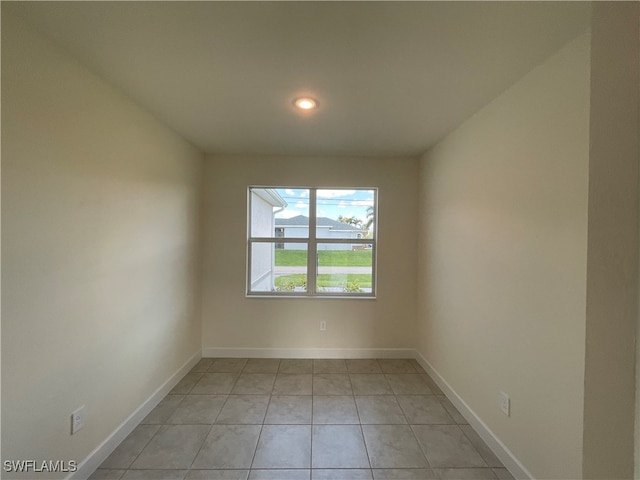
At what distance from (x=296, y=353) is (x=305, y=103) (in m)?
2.66

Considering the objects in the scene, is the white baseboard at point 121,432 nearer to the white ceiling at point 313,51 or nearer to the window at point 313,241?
the window at point 313,241

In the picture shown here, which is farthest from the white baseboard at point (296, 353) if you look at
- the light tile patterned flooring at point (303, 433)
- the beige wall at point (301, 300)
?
the light tile patterned flooring at point (303, 433)

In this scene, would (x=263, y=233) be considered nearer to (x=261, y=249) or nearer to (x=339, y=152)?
(x=261, y=249)

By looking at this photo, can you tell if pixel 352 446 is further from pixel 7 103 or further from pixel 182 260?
pixel 7 103

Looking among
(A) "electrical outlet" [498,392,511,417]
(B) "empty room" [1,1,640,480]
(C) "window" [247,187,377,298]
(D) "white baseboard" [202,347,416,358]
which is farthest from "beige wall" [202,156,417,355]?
(A) "electrical outlet" [498,392,511,417]

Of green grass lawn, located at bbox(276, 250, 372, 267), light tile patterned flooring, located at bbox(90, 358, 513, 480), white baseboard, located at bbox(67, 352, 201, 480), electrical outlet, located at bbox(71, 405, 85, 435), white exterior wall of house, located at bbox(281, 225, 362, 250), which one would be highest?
white exterior wall of house, located at bbox(281, 225, 362, 250)

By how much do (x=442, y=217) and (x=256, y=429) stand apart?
2420 millimetres

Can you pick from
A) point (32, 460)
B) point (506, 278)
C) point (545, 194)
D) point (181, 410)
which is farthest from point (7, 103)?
point (506, 278)

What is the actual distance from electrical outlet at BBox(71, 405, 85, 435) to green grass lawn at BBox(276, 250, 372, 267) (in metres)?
2.07

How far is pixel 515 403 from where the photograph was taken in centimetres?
151

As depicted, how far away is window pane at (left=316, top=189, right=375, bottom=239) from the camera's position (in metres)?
3.19

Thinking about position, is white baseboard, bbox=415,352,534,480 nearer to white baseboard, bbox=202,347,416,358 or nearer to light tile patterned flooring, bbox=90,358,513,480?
light tile patterned flooring, bbox=90,358,513,480

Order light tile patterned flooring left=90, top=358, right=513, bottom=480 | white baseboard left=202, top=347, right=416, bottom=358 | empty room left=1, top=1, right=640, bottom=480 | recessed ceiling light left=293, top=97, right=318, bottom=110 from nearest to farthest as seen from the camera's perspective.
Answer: empty room left=1, top=1, right=640, bottom=480
light tile patterned flooring left=90, top=358, right=513, bottom=480
recessed ceiling light left=293, top=97, right=318, bottom=110
white baseboard left=202, top=347, right=416, bottom=358

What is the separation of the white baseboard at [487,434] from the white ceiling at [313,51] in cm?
228
